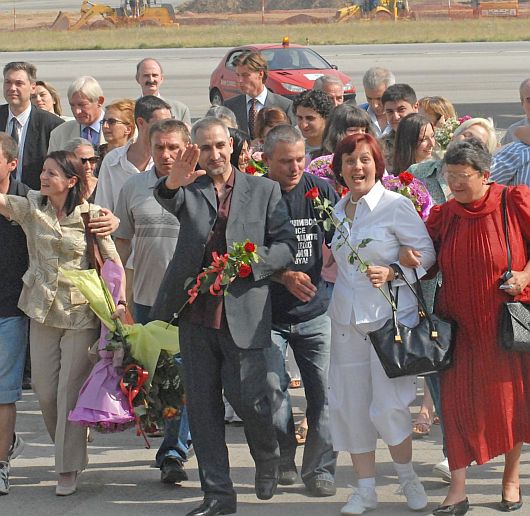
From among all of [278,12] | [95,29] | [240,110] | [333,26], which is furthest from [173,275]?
[278,12]

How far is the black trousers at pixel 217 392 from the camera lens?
6.02 m

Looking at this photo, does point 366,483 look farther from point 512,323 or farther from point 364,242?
point 364,242

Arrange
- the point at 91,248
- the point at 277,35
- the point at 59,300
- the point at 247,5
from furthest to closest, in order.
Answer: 1. the point at 247,5
2. the point at 277,35
3. the point at 91,248
4. the point at 59,300

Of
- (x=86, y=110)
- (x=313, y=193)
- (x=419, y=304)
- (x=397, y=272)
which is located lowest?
(x=419, y=304)

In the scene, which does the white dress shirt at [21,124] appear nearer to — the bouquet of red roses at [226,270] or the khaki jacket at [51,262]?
the khaki jacket at [51,262]

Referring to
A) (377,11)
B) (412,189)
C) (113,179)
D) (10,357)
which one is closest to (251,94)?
(113,179)

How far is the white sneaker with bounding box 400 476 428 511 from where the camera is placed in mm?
6008

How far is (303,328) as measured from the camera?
658 centimetres

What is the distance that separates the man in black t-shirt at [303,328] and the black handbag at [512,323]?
44.6 inches

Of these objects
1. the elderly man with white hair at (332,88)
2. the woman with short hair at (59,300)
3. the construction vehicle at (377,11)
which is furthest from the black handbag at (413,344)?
the construction vehicle at (377,11)

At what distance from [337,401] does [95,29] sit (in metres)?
50.6

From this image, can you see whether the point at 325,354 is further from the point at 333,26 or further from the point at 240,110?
the point at 333,26

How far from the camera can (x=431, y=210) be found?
20.6 feet

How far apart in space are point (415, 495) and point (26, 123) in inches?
200
